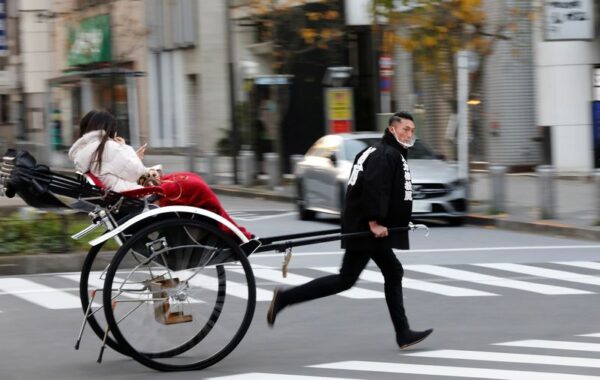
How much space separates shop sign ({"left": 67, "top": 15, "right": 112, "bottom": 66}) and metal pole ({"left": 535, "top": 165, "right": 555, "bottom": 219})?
111 feet

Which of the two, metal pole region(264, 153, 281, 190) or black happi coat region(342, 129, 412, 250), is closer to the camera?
black happi coat region(342, 129, 412, 250)

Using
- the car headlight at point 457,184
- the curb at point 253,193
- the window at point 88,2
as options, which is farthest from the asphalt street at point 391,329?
the window at point 88,2

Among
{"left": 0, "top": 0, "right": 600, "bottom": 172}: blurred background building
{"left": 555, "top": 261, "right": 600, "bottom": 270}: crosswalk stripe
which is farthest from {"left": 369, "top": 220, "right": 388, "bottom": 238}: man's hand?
{"left": 0, "top": 0, "right": 600, "bottom": 172}: blurred background building

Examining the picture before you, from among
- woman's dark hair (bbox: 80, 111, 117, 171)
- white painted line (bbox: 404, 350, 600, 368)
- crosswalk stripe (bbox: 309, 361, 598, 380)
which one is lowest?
white painted line (bbox: 404, 350, 600, 368)

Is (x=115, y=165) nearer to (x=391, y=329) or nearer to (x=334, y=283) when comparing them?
(x=334, y=283)

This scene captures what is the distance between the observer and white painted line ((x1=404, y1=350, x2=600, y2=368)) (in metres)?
7.62

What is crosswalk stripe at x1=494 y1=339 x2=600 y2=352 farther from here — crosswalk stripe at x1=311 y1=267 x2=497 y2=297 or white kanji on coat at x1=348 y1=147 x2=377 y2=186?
crosswalk stripe at x1=311 y1=267 x2=497 y2=297

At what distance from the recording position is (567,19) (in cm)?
2358

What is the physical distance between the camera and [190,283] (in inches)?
305

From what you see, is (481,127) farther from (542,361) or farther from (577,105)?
(542,361)

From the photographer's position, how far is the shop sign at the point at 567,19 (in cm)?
2341

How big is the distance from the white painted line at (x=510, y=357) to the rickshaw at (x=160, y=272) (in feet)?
3.66

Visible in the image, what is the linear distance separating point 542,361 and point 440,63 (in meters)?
15.5

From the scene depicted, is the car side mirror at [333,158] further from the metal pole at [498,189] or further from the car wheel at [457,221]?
the metal pole at [498,189]
